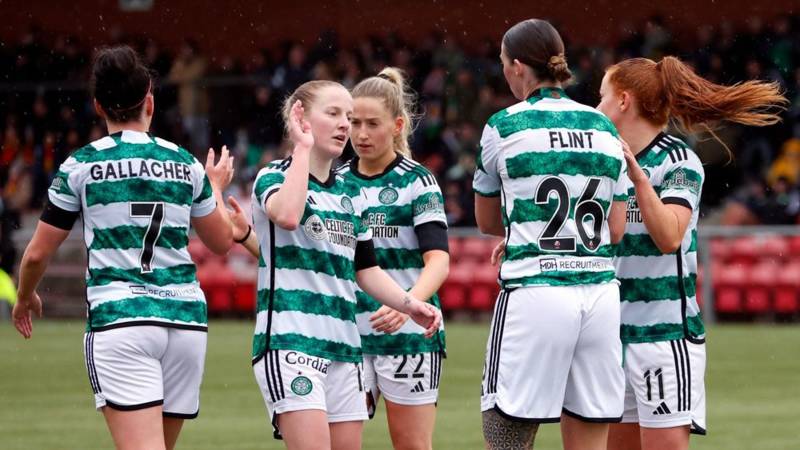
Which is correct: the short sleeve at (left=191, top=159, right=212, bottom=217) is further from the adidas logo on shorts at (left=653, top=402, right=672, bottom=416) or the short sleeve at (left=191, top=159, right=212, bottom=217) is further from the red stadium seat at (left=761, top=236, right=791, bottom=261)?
the red stadium seat at (left=761, top=236, right=791, bottom=261)

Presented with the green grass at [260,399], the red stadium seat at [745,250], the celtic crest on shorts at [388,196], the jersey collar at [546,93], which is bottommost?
the green grass at [260,399]

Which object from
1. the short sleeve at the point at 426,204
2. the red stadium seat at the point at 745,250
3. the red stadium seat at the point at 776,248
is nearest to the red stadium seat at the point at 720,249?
the red stadium seat at the point at 745,250

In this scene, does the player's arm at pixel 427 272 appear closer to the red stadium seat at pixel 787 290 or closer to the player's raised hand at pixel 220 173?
the player's raised hand at pixel 220 173

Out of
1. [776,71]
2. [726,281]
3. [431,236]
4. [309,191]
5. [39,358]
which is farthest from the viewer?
[776,71]

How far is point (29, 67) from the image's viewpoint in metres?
27.7

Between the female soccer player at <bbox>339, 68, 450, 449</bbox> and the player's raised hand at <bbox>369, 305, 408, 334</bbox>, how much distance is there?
0.69 metres

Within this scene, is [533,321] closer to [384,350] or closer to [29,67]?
[384,350]

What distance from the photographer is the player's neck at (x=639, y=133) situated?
6.58 metres

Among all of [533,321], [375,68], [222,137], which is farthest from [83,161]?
[222,137]

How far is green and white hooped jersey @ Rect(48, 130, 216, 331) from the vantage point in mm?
5922

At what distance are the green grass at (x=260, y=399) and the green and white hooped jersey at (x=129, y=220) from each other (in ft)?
13.9

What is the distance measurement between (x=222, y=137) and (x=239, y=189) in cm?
268

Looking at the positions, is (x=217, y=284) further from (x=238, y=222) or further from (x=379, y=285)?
(x=379, y=285)

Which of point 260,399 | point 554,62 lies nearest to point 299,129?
point 554,62
